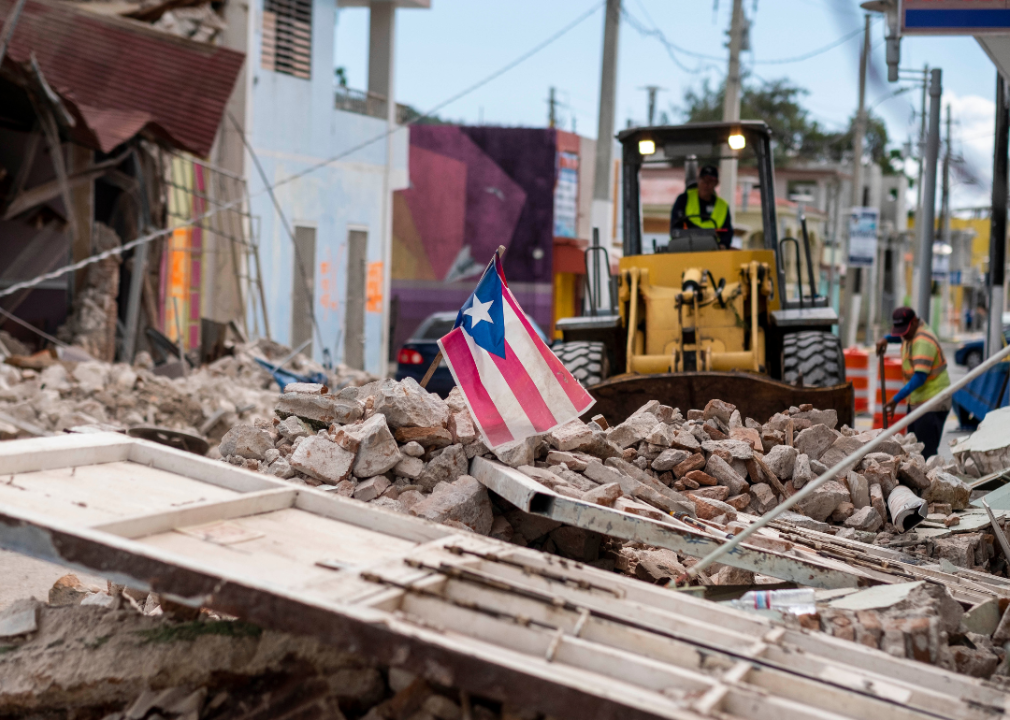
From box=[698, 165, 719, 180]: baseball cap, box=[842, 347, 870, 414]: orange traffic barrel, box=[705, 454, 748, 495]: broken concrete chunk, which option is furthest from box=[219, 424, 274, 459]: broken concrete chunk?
box=[842, 347, 870, 414]: orange traffic barrel

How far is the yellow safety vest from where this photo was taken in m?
10.9

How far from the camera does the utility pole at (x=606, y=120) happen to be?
1944cm

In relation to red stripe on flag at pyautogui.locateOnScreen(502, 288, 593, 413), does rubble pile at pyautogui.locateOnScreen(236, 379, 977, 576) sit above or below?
below

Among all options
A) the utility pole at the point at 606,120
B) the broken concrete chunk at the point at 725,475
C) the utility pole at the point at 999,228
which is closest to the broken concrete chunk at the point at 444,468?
the broken concrete chunk at the point at 725,475

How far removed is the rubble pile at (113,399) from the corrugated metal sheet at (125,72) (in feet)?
9.12

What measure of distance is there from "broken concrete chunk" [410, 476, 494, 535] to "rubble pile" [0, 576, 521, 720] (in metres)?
1.41

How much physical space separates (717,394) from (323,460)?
14.0 feet

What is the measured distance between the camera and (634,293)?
1055 centimetres

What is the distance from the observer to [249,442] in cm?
645

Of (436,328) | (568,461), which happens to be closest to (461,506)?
(568,461)

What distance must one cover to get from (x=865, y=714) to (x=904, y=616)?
1056 millimetres

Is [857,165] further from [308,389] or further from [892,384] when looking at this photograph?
[308,389]

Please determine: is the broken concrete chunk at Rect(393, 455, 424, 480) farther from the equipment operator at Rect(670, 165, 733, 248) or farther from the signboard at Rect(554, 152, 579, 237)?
the signboard at Rect(554, 152, 579, 237)

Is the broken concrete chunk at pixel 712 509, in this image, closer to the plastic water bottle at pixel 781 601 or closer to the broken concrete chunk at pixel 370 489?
the plastic water bottle at pixel 781 601
